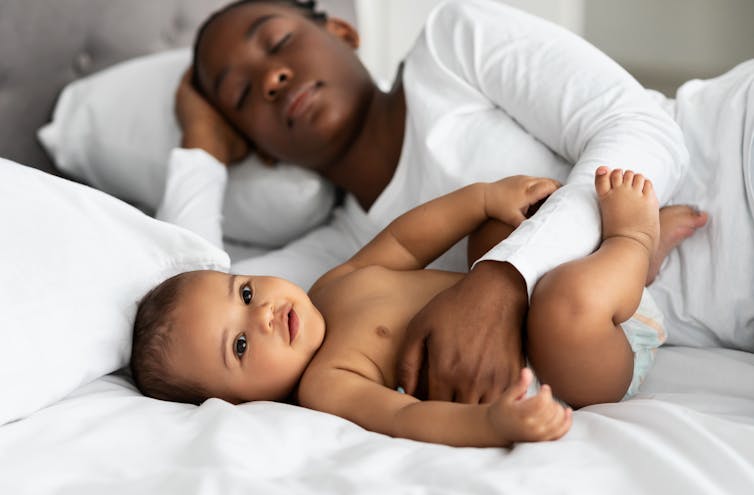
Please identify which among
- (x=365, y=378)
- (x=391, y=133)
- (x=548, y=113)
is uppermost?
(x=548, y=113)

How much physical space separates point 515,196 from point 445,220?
113 millimetres

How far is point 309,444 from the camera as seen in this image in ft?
2.87

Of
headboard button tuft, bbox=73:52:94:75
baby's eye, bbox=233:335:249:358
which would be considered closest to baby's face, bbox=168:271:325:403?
baby's eye, bbox=233:335:249:358

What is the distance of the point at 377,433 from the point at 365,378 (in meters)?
0.11

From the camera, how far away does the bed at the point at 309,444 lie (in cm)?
76

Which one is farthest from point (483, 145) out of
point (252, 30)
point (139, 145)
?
point (139, 145)

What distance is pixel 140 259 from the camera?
3.77ft

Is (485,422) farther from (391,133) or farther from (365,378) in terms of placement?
(391,133)

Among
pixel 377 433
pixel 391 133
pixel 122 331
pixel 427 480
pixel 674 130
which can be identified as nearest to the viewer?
pixel 427 480

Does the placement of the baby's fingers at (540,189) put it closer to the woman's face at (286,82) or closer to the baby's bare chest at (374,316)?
the baby's bare chest at (374,316)

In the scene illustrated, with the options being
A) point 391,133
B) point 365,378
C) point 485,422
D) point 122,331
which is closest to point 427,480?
point 485,422

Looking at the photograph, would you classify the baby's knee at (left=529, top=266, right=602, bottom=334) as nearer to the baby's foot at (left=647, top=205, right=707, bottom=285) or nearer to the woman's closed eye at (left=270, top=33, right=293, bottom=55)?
the baby's foot at (left=647, top=205, right=707, bottom=285)

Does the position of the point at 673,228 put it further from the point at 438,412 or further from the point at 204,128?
the point at 204,128

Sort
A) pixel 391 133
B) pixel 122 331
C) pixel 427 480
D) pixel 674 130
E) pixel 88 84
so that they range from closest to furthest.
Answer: pixel 427 480
pixel 122 331
pixel 674 130
pixel 391 133
pixel 88 84
